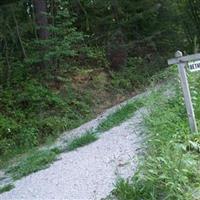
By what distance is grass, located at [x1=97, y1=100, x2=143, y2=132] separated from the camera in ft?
33.2

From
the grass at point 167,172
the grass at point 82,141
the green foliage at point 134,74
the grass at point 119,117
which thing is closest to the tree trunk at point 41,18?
the green foliage at point 134,74

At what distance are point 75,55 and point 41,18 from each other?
1.59m

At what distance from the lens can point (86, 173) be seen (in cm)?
660

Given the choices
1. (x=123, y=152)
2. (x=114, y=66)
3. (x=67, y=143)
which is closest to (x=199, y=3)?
(x=114, y=66)

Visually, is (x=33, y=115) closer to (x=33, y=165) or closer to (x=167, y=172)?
(x=33, y=165)

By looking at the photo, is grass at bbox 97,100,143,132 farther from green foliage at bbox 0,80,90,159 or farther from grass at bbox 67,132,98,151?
green foliage at bbox 0,80,90,159

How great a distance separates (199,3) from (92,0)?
4307 millimetres

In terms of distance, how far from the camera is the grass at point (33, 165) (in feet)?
25.4

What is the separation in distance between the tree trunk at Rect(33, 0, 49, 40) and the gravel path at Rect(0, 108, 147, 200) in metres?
6.34

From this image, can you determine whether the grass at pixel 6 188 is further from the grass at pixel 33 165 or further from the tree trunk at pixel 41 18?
the tree trunk at pixel 41 18

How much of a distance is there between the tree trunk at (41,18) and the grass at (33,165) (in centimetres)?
610

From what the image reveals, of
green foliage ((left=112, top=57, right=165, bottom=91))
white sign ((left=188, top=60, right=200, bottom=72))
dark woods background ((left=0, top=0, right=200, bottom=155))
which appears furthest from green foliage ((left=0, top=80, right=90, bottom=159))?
white sign ((left=188, top=60, right=200, bottom=72))

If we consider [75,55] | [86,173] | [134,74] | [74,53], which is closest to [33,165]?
[86,173]

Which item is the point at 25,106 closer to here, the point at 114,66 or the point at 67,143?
the point at 67,143
